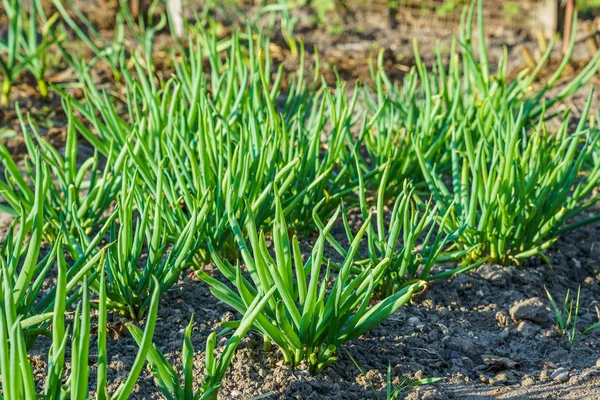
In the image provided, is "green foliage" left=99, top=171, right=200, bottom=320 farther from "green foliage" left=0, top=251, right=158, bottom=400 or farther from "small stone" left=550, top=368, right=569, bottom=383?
"small stone" left=550, top=368, right=569, bottom=383

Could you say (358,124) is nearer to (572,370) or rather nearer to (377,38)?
(377,38)

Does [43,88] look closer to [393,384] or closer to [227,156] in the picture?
[227,156]

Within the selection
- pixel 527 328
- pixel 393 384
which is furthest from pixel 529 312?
pixel 393 384

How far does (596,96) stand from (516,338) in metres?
1.94

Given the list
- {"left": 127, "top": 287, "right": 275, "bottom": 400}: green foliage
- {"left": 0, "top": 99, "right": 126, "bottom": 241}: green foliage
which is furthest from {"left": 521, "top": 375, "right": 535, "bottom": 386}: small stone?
{"left": 0, "top": 99, "right": 126, "bottom": 241}: green foliage

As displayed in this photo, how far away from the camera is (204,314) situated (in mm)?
2066

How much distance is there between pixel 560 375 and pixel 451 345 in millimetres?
260

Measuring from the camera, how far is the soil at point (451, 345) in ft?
5.95

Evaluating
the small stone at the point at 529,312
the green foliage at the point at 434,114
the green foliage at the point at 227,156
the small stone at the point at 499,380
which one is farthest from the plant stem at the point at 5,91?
the small stone at the point at 499,380

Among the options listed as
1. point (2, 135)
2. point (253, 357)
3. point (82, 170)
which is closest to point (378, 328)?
point (253, 357)

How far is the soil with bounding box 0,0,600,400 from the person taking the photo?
5.95 ft

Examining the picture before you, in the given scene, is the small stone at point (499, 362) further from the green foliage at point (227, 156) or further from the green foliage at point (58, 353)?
the green foliage at point (58, 353)

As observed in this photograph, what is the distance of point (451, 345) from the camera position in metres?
2.03

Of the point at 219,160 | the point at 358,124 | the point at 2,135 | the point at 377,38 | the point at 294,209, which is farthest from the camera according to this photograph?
the point at 377,38
